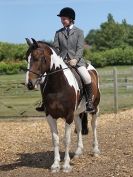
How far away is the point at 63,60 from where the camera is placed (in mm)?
8648

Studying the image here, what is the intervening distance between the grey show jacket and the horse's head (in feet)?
2.50

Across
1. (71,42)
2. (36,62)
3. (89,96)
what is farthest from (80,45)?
(36,62)

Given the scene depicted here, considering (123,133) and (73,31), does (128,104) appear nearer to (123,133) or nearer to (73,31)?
(123,133)

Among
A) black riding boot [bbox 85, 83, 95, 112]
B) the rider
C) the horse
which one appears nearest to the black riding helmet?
the rider

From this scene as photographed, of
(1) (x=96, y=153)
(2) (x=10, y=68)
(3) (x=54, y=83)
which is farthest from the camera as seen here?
(2) (x=10, y=68)

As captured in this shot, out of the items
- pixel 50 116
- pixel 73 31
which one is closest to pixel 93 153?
pixel 50 116

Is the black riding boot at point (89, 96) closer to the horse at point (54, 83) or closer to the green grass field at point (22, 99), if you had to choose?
the horse at point (54, 83)

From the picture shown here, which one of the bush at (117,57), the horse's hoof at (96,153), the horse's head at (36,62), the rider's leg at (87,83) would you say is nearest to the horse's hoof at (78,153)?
the horse's hoof at (96,153)

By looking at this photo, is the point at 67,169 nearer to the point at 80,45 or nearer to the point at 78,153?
the point at 78,153

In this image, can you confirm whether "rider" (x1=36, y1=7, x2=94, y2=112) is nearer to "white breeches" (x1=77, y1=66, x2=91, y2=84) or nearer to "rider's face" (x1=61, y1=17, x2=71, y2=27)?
"rider's face" (x1=61, y1=17, x2=71, y2=27)

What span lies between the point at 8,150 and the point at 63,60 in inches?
122

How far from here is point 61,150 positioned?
10453 mm

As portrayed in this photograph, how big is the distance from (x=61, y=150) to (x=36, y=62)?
10.6ft

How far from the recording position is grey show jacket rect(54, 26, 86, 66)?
28.4 feet
